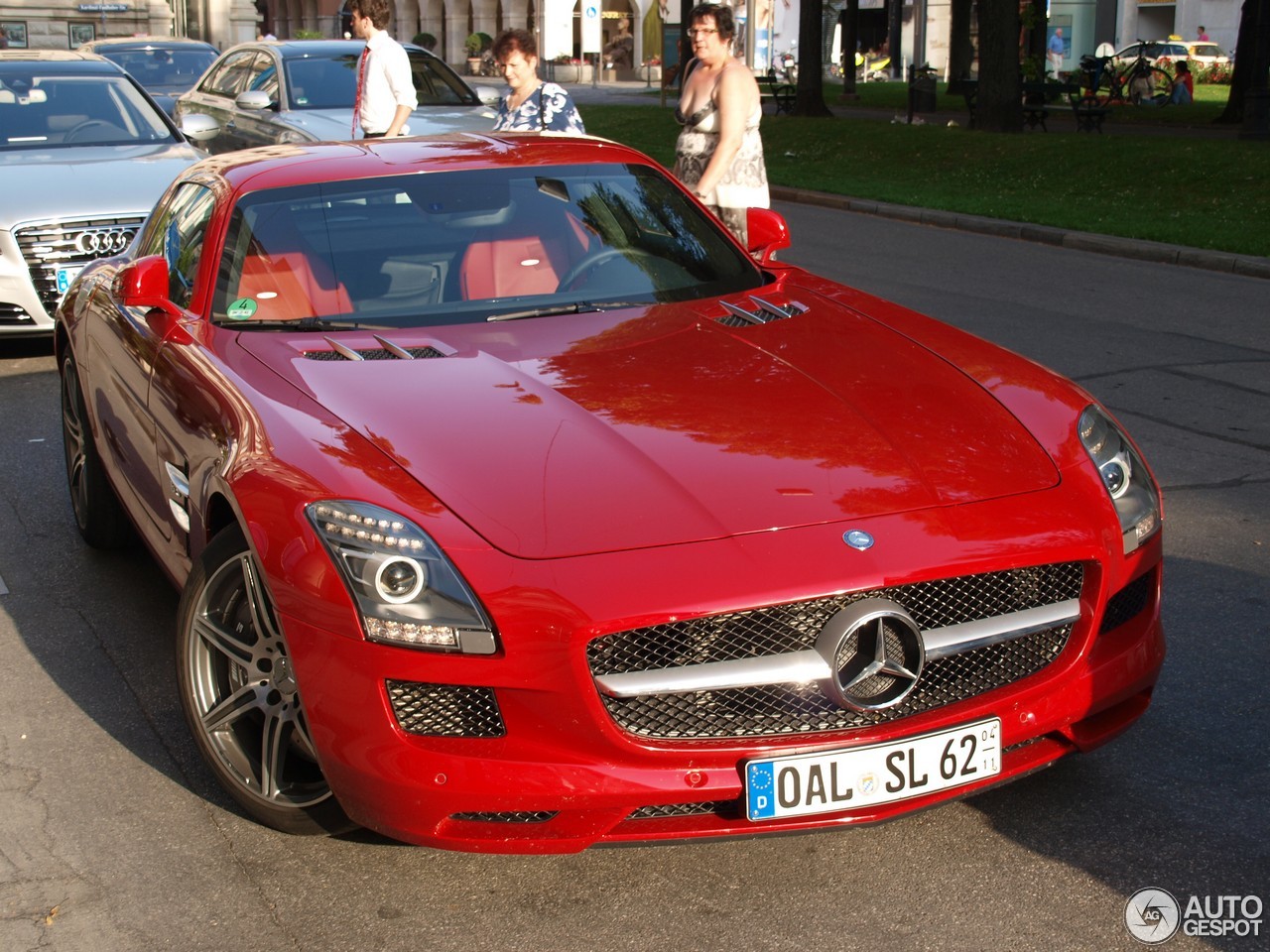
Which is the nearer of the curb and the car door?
the car door

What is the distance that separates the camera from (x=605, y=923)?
3.38 meters

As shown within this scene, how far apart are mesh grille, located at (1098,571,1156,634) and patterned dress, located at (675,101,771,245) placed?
490 centimetres

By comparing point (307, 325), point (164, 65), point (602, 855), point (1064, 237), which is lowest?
point (1064, 237)

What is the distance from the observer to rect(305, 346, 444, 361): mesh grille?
4.31 meters

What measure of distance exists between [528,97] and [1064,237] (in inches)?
290

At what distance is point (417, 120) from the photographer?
45.5 feet

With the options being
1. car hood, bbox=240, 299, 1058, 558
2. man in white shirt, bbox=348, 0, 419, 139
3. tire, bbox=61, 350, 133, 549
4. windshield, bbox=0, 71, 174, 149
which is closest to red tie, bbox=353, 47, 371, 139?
man in white shirt, bbox=348, 0, 419, 139

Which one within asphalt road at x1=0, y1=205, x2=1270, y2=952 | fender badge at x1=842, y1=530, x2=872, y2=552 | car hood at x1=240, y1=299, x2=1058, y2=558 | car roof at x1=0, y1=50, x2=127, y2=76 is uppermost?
car roof at x1=0, y1=50, x2=127, y2=76

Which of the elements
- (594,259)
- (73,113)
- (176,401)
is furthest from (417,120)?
(176,401)

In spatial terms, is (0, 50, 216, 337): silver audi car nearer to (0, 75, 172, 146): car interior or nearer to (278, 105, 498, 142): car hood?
(0, 75, 172, 146): car interior

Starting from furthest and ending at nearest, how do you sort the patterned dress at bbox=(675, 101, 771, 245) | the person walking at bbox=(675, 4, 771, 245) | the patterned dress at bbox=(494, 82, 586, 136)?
the patterned dress at bbox=(494, 82, 586, 136)
the patterned dress at bbox=(675, 101, 771, 245)
the person walking at bbox=(675, 4, 771, 245)

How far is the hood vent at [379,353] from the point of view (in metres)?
4.30

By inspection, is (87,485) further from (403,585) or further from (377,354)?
(403,585)

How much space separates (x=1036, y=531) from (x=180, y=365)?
93.6 inches
